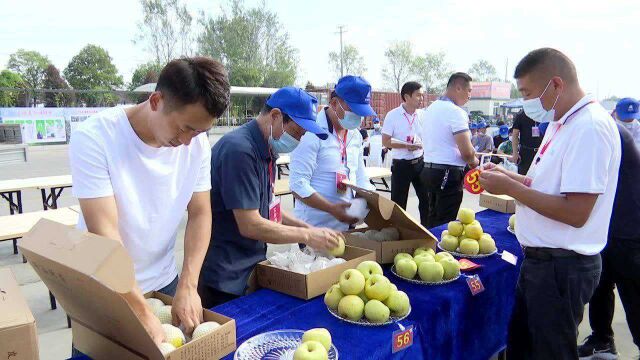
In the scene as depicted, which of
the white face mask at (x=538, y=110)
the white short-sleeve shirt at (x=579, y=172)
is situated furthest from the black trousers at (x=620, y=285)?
the white face mask at (x=538, y=110)

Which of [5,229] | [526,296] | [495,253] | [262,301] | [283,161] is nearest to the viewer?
[262,301]

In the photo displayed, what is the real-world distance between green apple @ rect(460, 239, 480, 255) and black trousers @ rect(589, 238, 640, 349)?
87 cm

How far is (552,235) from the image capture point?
189 centimetres

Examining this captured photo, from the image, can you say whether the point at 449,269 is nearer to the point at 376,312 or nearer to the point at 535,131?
the point at 376,312

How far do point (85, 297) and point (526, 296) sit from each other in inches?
71.4

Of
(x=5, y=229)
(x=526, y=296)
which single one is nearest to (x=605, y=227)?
(x=526, y=296)

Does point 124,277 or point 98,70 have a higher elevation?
point 98,70

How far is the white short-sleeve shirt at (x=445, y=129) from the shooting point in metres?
4.02

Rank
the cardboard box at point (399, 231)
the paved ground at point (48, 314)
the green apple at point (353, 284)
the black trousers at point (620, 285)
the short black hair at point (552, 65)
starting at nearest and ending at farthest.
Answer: the green apple at point (353, 284), the short black hair at point (552, 65), the cardboard box at point (399, 231), the black trousers at point (620, 285), the paved ground at point (48, 314)

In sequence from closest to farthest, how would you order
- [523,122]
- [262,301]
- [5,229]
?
[262,301] < [5,229] < [523,122]

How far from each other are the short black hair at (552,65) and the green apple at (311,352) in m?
1.53

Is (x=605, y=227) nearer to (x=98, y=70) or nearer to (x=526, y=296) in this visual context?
(x=526, y=296)

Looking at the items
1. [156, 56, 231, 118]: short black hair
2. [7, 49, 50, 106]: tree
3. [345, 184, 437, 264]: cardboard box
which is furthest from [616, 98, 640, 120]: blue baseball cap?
[7, 49, 50, 106]: tree

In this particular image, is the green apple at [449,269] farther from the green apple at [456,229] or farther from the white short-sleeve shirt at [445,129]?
the white short-sleeve shirt at [445,129]
